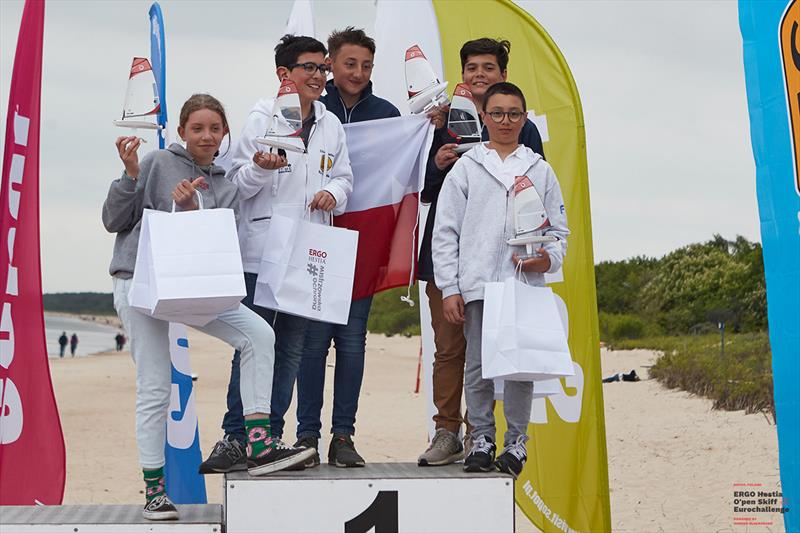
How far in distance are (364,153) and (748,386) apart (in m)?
9.91

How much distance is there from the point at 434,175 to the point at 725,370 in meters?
11.1

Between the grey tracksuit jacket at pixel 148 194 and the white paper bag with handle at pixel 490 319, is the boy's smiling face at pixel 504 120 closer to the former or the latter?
the white paper bag with handle at pixel 490 319

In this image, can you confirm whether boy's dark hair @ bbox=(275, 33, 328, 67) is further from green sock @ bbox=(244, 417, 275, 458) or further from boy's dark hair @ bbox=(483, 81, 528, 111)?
green sock @ bbox=(244, 417, 275, 458)

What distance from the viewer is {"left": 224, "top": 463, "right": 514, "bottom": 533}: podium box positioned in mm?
4406

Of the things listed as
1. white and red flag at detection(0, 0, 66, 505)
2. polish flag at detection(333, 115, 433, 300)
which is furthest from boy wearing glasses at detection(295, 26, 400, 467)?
white and red flag at detection(0, 0, 66, 505)

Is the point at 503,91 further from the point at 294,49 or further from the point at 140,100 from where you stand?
the point at 140,100

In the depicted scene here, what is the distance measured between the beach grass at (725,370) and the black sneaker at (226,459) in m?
10.1

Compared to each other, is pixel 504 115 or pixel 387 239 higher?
pixel 504 115

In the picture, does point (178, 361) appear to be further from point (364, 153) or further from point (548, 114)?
point (548, 114)

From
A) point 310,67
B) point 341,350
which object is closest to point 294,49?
point 310,67

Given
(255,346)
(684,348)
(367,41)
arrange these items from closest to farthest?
(255,346)
(367,41)
(684,348)

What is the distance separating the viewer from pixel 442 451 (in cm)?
506

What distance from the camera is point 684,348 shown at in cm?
1844

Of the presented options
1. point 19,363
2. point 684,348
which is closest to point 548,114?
point 19,363
